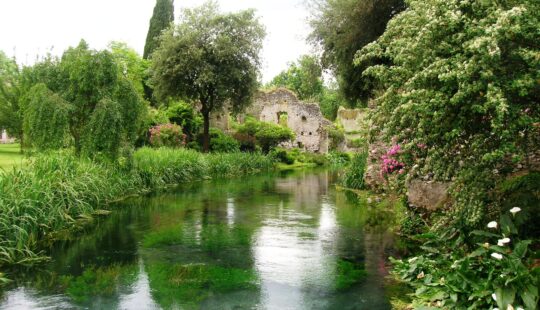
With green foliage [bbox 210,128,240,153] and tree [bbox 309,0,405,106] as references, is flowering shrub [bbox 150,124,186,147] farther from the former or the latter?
tree [bbox 309,0,405,106]

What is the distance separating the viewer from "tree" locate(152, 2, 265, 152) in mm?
27375

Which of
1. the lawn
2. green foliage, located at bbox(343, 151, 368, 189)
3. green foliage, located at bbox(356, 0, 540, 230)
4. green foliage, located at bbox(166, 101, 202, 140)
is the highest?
green foliage, located at bbox(166, 101, 202, 140)

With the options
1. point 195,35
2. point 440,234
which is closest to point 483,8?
point 440,234

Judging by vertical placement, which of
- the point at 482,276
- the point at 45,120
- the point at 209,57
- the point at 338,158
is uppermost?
the point at 209,57

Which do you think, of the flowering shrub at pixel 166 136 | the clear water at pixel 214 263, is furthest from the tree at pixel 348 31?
the flowering shrub at pixel 166 136

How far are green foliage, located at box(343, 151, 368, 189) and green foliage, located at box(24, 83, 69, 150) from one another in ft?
34.8

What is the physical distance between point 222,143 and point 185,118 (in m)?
2.86

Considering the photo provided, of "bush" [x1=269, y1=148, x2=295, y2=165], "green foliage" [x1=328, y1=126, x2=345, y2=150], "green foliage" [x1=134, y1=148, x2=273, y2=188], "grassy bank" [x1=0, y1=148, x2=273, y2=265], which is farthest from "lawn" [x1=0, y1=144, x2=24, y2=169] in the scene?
"green foliage" [x1=328, y1=126, x2=345, y2=150]

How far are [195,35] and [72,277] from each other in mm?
21753

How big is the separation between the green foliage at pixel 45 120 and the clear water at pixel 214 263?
110 inches

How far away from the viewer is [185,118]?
31.3 m

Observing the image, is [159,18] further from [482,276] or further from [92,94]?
[482,276]

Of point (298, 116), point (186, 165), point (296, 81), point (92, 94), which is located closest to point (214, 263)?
point (92, 94)

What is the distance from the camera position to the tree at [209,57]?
89.8 feet
